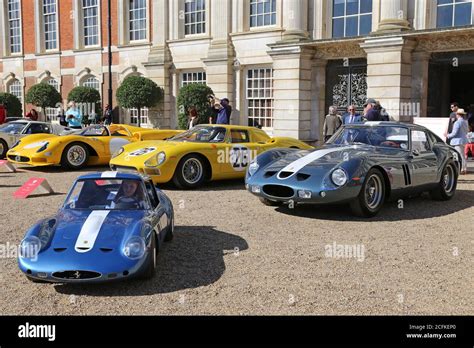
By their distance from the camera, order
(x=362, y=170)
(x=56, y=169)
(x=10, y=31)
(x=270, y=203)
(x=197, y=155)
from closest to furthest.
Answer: (x=362, y=170), (x=270, y=203), (x=197, y=155), (x=56, y=169), (x=10, y=31)

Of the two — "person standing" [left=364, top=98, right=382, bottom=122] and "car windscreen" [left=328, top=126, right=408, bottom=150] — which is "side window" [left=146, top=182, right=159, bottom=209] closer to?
"car windscreen" [left=328, top=126, right=408, bottom=150]

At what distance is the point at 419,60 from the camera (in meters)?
17.5

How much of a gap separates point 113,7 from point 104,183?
23341 millimetres

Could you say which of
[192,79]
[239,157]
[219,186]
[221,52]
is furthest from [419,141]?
[192,79]

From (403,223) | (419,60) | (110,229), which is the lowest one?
(403,223)

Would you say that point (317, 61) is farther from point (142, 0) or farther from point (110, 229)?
point (110, 229)

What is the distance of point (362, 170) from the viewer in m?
7.86

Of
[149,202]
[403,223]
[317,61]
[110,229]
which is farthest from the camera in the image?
[317,61]

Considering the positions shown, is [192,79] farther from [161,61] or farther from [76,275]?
[76,275]

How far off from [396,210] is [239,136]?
3863 millimetres

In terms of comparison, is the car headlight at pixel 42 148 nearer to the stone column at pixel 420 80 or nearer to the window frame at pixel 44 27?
the stone column at pixel 420 80

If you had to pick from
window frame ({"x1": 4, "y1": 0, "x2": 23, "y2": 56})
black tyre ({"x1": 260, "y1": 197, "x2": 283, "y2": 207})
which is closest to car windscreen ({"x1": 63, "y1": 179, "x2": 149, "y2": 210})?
black tyre ({"x1": 260, "y1": 197, "x2": 283, "y2": 207})
